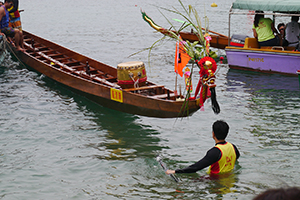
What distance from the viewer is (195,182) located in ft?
20.2

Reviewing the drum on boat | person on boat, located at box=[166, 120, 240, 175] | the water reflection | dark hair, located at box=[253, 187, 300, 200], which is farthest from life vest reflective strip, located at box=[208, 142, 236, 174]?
dark hair, located at box=[253, 187, 300, 200]

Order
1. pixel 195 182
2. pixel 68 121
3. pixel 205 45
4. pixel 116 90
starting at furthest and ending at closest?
pixel 68 121 < pixel 116 90 < pixel 205 45 < pixel 195 182

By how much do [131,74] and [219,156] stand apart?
13.7 feet

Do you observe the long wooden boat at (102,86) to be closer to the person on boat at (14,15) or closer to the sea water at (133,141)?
the sea water at (133,141)

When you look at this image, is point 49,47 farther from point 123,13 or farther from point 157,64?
point 123,13

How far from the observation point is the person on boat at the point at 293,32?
1309 centimetres

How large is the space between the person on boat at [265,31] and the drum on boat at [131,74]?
6090 mm

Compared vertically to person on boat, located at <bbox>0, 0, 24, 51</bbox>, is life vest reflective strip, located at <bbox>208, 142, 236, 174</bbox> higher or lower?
lower

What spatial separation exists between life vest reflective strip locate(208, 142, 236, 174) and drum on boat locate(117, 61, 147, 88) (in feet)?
13.1

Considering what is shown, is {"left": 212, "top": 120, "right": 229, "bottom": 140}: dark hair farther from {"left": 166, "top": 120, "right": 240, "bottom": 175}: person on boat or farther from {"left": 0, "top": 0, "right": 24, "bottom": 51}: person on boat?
{"left": 0, "top": 0, "right": 24, "bottom": 51}: person on boat

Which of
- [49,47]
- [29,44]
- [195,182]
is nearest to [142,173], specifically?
[195,182]

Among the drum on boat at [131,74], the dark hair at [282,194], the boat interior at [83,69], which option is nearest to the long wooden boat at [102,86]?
the boat interior at [83,69]

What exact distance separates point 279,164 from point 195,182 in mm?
1808

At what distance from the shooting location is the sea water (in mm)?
6336
